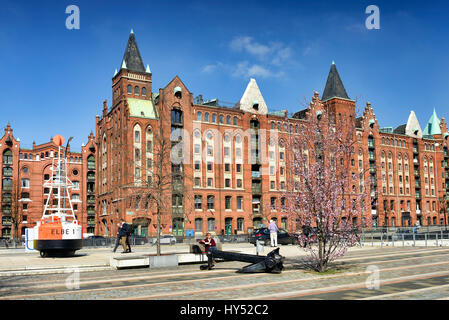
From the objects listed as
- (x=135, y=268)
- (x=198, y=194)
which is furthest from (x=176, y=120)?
(x=135, y=268)

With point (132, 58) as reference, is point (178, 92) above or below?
below

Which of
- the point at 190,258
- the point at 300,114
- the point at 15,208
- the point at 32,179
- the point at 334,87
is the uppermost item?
the point at 334,87

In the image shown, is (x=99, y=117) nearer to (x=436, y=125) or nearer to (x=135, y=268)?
(x=135, y=268)

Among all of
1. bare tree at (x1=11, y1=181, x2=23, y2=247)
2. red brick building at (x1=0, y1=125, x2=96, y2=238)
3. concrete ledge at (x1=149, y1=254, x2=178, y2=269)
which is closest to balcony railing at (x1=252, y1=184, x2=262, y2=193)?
red brick building at (x1=0, y1=125, x2=96, y2=238)

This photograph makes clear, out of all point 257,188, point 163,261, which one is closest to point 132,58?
point 257,188

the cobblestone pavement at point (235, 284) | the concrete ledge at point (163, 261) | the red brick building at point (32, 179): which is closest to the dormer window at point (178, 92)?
the red brick building at point (32, 179)

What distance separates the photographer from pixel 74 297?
1153 centimetres

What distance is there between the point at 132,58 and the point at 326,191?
51.7 metres

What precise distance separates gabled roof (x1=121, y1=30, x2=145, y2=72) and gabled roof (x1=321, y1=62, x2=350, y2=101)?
32.6 m

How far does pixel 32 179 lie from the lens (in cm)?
7644

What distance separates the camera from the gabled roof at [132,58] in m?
61.4

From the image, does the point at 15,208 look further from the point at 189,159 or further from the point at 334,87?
the point at 334,87

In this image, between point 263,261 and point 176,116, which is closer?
point 263,261

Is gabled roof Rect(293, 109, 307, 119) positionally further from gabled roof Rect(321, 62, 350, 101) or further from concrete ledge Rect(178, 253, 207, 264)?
concrete ledge Rect(178, 253, 207, 264)
